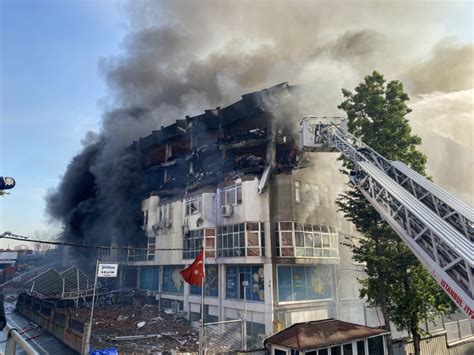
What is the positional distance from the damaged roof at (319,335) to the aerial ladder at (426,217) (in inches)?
205

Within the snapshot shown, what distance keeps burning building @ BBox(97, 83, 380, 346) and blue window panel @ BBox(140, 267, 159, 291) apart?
3.28 ft

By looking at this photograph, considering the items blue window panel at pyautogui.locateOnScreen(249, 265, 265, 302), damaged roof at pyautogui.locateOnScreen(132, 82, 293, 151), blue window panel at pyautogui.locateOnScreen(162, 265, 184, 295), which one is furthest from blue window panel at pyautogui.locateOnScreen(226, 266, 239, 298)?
damaged roof at pyautogui.locateOnScreen(132, 82, 293, 151)

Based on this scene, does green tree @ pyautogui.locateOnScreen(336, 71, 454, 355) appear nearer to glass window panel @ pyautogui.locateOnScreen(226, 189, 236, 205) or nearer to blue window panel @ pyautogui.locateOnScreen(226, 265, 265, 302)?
blue window panel @ pyautogui.locateOnScreen(226, 265, 265, 302)

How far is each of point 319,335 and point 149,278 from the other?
2558 cm

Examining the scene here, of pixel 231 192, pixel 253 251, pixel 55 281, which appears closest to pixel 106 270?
pixel 253 251

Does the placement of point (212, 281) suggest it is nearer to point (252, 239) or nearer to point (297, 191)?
point (252, 239)

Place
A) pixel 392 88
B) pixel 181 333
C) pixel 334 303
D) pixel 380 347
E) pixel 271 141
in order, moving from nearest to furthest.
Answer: pixel 380 347, pixel 392 88, pixel 181 333, pixel 334 303, pixel 271 141

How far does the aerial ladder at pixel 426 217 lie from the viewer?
24.7ft

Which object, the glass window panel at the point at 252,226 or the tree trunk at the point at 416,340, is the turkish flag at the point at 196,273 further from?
the tree trunk at the point at 416,340

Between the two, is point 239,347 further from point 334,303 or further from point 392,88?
point 392,88

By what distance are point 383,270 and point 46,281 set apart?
2814 centimetres

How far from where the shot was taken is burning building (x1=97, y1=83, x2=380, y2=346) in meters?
21.7

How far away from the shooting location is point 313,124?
17.0 meters

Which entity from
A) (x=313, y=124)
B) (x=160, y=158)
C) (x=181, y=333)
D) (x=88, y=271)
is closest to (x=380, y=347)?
(x=313, y=124)
